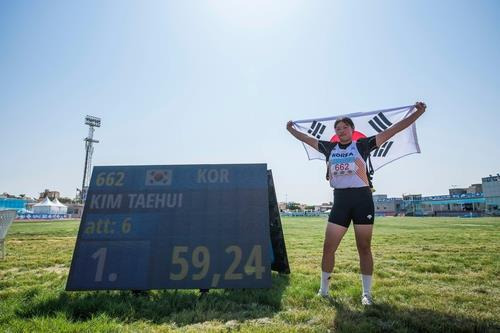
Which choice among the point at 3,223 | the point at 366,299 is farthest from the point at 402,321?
the point at 3,223

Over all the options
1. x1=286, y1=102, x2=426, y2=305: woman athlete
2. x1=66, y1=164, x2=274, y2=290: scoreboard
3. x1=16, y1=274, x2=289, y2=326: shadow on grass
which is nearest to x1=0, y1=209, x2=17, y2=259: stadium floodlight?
x1=16, y1=274, x2=289, y2=326: shadow on grass

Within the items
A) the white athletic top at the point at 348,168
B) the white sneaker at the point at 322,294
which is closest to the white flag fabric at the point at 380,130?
the white athletic top at the point at 348,168

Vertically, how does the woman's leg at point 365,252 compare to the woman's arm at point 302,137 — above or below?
below

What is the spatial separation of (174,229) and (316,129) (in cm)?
318

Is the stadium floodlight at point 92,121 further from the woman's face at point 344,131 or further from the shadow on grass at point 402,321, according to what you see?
the shadow on grass at point 402,321

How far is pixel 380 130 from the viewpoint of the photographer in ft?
17.8

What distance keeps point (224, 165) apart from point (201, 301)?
6.95 feet

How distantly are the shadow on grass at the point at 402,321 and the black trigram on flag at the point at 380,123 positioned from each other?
2.96m

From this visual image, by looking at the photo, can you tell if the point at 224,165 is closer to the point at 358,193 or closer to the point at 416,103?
the point at 358,193

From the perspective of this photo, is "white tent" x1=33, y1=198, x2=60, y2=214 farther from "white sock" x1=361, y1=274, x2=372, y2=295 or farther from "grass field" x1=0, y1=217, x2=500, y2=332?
"white sock" x1=361, y1=274, x2=372, y2=295

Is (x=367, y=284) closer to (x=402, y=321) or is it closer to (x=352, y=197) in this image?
(x=402, y=321)

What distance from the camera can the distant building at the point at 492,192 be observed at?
287 ft

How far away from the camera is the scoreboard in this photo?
4266mm

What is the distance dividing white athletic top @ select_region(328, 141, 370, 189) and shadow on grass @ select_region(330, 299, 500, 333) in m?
1.60
